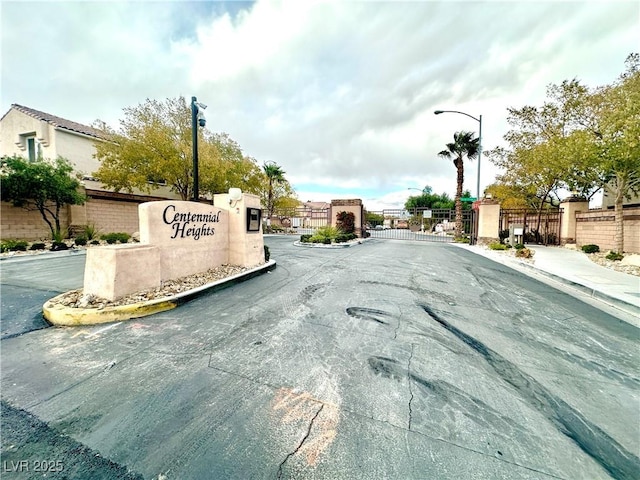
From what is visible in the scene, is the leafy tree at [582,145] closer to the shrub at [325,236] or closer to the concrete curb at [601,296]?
the concrete curb at [601,296]

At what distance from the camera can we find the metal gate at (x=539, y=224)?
1576 cm

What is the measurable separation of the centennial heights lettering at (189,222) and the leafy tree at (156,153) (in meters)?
10.5

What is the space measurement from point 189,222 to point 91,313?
8.77 ft

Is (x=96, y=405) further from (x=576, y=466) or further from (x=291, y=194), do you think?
(x=291, y=194)

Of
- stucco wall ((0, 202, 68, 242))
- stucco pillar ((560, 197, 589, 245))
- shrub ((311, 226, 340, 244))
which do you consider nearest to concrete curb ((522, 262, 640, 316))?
shrub ((311, 226, 340, 244))

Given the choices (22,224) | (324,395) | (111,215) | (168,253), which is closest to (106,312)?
(168,253)

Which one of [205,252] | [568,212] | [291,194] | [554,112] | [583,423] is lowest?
[583,423]

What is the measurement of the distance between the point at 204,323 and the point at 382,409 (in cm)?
300

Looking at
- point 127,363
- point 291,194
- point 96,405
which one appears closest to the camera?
point 96,405

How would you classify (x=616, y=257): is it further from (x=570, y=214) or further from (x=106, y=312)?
(x=106, y=312)

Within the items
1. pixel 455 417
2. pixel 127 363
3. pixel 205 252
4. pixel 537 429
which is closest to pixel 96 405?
pixel 127 363

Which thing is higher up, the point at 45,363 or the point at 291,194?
the point at 291,194

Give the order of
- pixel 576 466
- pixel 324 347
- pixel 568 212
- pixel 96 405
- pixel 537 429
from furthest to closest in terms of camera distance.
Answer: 1. pixel 568 212
2. pixel 324 347
3. pixel 96 405
4. pixel 537 429
5. pixel 576 466

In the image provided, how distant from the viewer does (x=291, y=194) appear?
29.1 meters
